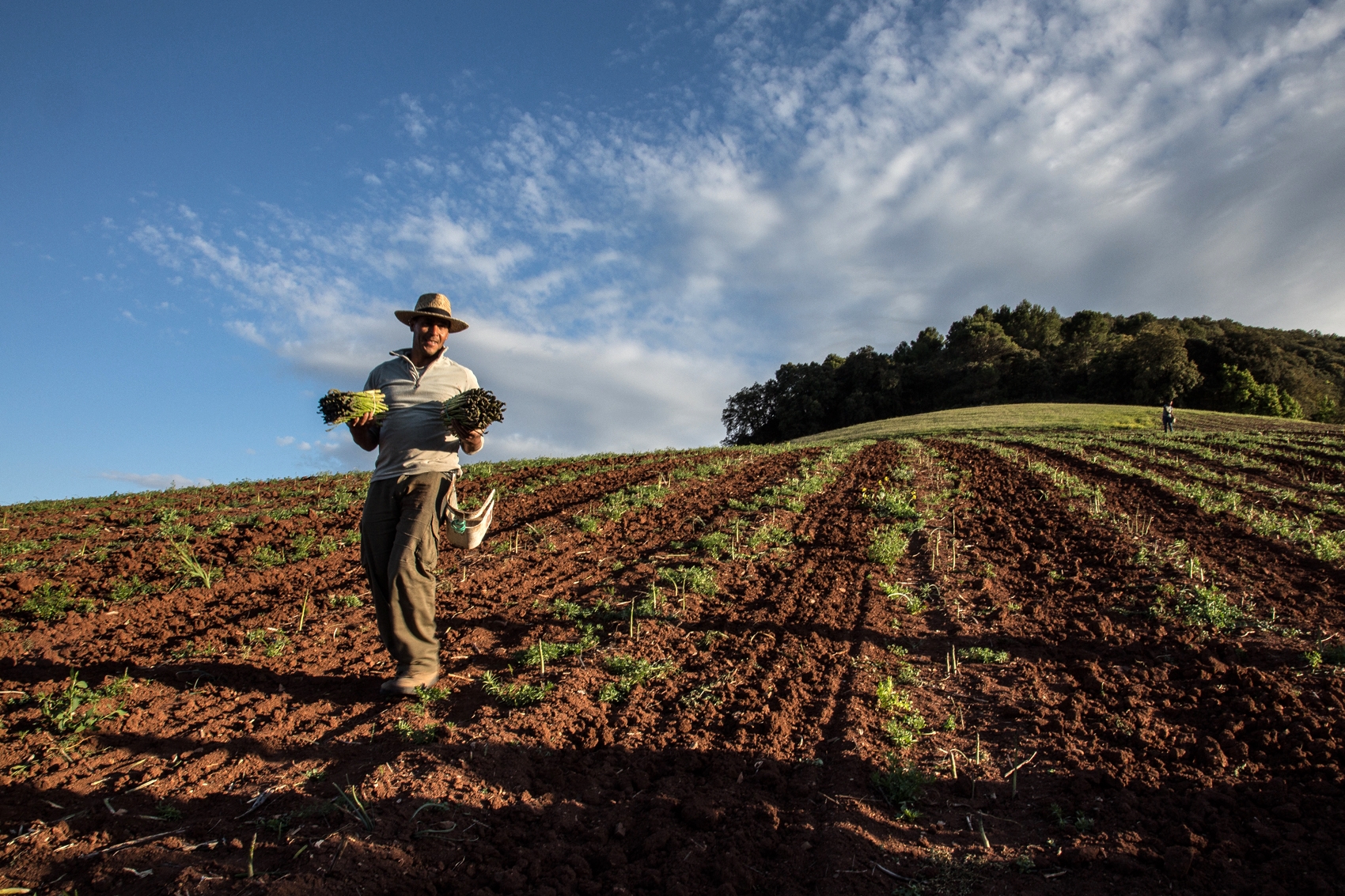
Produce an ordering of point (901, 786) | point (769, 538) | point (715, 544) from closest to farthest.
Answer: point (901, 786)
point (715, 544)
point (769, 538)

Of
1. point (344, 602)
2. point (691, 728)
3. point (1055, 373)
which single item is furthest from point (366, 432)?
point (1055, 373)

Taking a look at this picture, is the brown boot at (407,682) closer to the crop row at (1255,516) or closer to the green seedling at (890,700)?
the green seedling at (890,700)

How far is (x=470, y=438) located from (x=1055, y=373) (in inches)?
2712

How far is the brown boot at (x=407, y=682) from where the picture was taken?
13.9 feet

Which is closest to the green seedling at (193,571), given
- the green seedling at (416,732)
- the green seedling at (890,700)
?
the green seedling at (416,732)

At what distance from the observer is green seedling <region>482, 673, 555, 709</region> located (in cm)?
416

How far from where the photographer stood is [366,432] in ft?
15.1

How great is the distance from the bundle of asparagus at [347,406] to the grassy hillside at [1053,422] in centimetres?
2405

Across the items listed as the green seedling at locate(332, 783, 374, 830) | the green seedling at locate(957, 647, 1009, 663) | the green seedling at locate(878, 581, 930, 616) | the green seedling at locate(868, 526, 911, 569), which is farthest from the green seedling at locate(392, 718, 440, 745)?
the green seedling at locate(868, 526, 911, 569)

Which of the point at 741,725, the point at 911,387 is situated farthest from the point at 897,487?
the point at 911,387

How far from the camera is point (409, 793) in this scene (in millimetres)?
3154

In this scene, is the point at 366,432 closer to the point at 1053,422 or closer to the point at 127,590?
the point at 127,590

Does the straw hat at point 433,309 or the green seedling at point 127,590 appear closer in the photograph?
the straw hat at point 433,309

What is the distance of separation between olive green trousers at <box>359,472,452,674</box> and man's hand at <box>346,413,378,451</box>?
298 millimetres
